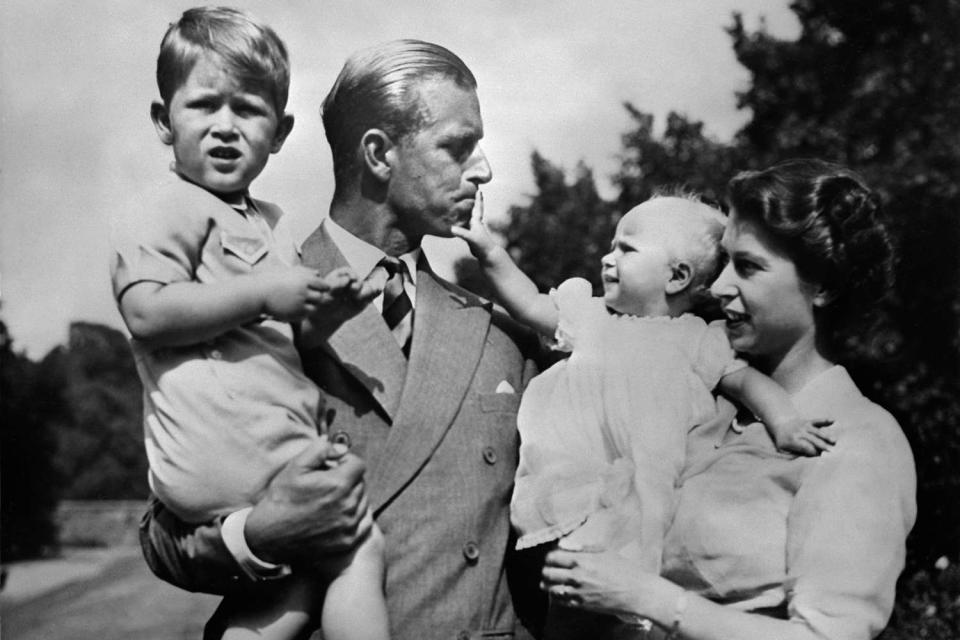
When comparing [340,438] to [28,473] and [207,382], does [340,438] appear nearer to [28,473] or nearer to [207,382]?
[207,382]

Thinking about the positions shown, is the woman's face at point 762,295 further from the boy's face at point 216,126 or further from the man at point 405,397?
the boy's face at point 216,126

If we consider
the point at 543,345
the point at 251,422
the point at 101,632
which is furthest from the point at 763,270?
the point at 101,632

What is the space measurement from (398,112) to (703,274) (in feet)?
3.01

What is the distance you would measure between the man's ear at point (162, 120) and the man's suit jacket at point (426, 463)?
505 mm

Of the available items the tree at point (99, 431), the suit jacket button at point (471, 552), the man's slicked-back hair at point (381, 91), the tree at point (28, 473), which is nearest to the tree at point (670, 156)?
the tree at point (99, 431)

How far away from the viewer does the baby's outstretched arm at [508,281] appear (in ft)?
11.0

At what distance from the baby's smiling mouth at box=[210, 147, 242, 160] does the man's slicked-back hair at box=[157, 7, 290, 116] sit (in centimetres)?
16

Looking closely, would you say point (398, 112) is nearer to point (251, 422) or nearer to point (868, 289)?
point (251, 422)

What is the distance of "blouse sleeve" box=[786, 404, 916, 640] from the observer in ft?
9.21

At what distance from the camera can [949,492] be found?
8414mm

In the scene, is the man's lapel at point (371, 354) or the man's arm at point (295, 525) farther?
the man's lapel at point (371, 354)

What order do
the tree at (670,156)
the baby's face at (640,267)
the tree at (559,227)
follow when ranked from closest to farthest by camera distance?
the baby's face at (640,267) → the tree at (670,156) → the tree at (559,227)

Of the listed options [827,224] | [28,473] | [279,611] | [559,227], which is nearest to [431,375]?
[279,611]

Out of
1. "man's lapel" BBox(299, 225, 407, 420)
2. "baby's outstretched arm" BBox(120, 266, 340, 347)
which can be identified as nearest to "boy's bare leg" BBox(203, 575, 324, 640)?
"man's lapel" BBox(299, 225, 407, 420)
